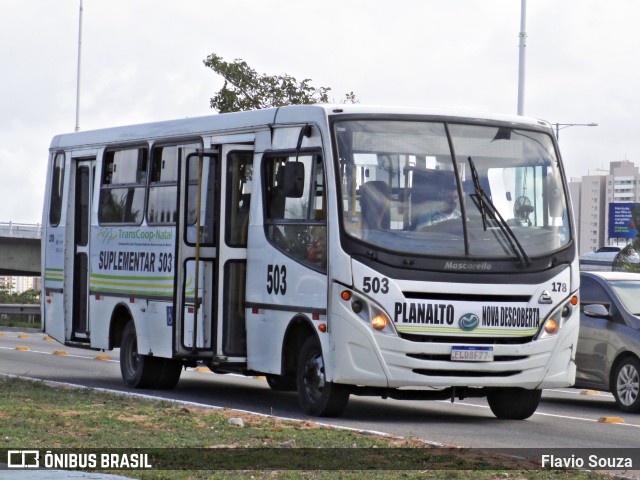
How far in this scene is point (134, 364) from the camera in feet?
61.1

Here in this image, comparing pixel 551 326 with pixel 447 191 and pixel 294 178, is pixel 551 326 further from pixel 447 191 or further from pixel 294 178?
pixel 294 178

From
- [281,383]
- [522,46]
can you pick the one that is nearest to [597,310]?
[281,383]

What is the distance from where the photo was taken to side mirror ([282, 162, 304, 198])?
581 inches

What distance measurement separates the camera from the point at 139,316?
18.2 metres

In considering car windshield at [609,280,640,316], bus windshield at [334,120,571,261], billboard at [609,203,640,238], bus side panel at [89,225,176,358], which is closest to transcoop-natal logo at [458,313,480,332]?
bus windshield at [334,120,571,261]

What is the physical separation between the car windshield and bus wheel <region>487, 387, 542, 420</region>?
97.6 inches

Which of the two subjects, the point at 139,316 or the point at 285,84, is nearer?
the point at 139,316

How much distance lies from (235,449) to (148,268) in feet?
23.4

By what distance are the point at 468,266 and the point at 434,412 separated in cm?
251

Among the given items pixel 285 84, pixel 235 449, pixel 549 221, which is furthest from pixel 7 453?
pixel 285 84

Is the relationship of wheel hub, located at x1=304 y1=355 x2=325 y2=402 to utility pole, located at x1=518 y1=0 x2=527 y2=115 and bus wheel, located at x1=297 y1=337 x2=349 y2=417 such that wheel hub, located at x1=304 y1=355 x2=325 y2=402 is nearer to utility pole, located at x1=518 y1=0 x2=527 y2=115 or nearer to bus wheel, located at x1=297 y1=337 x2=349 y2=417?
bus wheel, located at x1=297 y1=337 x2=349 y2=417

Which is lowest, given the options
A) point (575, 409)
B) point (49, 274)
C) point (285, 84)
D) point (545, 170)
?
point (575, 409)

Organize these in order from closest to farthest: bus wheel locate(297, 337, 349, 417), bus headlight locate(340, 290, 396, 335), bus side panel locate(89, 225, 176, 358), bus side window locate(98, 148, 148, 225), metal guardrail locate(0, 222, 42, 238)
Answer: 1. bus headlight locate(340, 290, 396, 335)
2. bus wheel locate(297, 337, 349, 417)
3. bus side panel locate(89, 225, 176, 358)
4. bus side window locate(98, 148, 148, 225)
5. metal guardrail locate(0, 222, 42, 238)

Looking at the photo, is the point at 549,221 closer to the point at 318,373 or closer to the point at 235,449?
the point at 318,373
